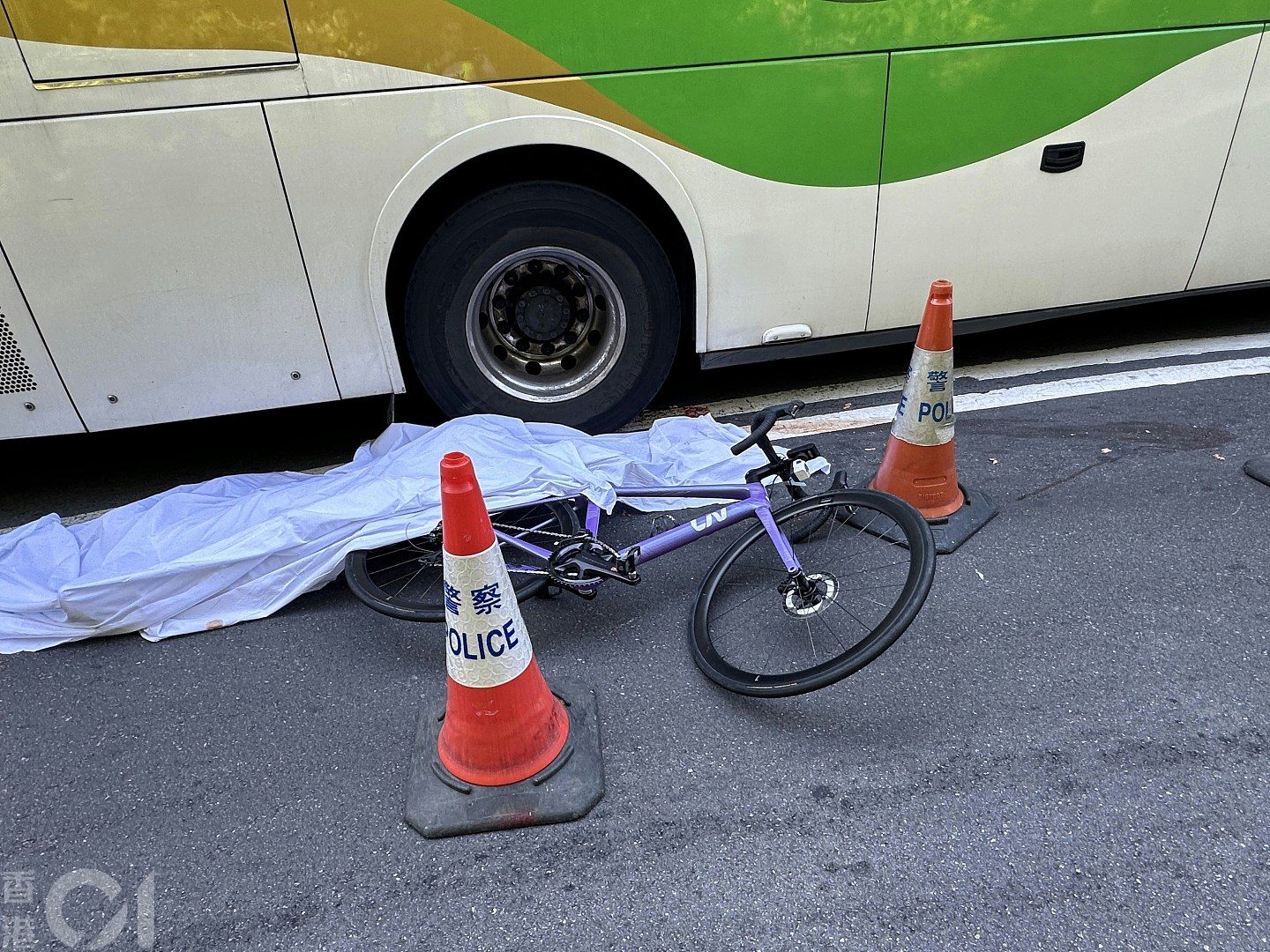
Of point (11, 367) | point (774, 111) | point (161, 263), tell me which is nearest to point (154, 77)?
point (161, 263)

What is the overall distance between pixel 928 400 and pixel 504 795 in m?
1.99

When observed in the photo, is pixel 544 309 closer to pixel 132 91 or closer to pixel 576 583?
pixel 576 583

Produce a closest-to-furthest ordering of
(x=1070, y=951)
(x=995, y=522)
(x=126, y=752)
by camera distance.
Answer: (x=1070, y=951)
(x=126, y=752)
(x=995, y=522)

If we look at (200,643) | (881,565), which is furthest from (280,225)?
(881,565)

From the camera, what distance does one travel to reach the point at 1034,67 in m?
3.38

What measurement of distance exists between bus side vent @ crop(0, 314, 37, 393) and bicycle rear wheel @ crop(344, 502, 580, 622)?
5.28 ft

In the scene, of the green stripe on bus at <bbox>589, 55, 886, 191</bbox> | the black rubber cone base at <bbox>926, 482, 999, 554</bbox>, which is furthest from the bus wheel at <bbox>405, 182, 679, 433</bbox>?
the black rubber cone base at <bbox>926, 482, 999, 554</bbox>

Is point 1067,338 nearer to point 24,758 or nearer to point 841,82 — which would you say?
point 841,82

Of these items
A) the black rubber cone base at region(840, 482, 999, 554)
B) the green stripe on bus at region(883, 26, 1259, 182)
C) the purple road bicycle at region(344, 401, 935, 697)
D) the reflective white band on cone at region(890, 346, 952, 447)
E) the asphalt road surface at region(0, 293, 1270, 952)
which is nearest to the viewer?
the asphalt road surface at region(0, 293, 1270, 952)

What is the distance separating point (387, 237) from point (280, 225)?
41 cm

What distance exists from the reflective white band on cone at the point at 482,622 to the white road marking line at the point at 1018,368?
2040mm

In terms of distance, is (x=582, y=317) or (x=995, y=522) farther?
(x=582, y=317)

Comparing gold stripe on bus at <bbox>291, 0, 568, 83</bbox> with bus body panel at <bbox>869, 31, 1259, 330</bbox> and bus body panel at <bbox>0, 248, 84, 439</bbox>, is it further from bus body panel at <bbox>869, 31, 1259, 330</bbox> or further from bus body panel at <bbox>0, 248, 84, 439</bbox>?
bus body panel at <bbox>869, 31, 1259, 330</bbox>

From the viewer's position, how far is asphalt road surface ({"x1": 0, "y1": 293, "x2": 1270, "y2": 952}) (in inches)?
67.2
